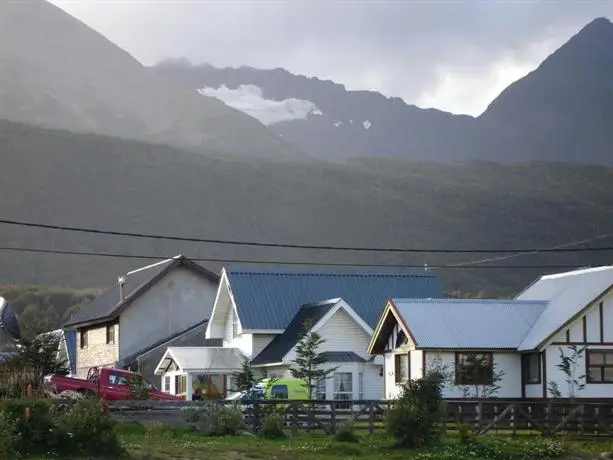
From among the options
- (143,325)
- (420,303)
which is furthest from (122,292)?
(420,303)

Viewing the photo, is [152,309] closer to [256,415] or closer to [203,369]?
[203,369]

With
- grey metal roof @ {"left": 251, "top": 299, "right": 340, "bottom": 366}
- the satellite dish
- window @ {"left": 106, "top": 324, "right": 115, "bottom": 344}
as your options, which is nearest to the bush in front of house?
grey metal roof @ {"left": 251, "top": 299, "right": 340, "bottom": 366}

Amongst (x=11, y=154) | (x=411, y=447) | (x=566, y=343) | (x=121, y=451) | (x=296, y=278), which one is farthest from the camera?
(x=11, y=154)

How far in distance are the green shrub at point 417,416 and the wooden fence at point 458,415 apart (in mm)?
3533

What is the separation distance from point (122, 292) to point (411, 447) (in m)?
34.9

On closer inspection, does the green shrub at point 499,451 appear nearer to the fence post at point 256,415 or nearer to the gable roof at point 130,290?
the fence post at point 256,415

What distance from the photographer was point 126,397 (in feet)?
152

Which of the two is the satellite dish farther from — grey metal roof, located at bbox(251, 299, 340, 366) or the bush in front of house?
the bush in front of house

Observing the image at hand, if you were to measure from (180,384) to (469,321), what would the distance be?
16.7 metres

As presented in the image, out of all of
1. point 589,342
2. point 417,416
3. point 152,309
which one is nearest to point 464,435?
point 417,416

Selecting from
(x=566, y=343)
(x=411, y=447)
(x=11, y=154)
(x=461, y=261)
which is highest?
(x=11, y=154)

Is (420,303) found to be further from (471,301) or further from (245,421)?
(245,421)

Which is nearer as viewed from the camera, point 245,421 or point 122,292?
point 245,421

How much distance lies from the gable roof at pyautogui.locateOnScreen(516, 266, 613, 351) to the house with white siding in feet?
27.0
